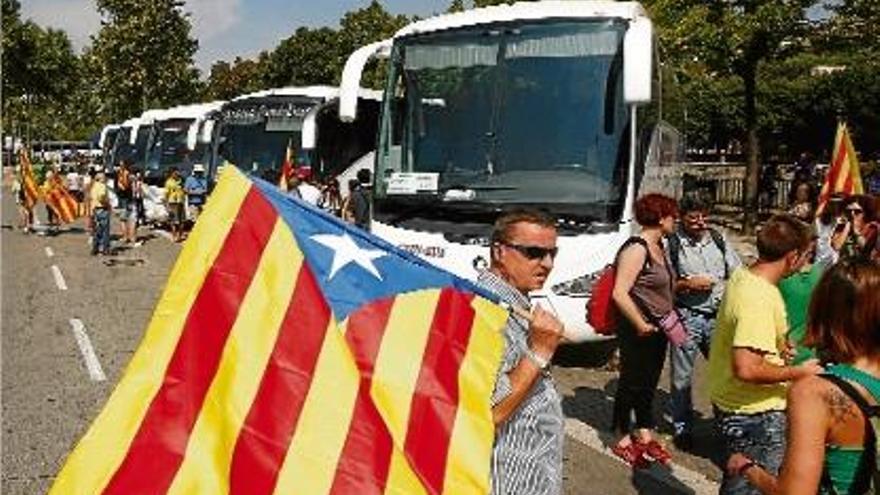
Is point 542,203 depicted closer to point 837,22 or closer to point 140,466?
point 140,466

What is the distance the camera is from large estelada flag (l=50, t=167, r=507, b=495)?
8.38 feet

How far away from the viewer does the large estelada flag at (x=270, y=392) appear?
2555 mm

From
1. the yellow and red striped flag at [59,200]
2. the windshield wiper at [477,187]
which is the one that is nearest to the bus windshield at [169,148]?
the yellow and red striped flag at [59,200]

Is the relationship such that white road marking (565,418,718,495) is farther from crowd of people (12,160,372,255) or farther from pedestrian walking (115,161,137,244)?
pedestrian walking (115,161,137,244)

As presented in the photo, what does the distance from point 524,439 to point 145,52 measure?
55515mm

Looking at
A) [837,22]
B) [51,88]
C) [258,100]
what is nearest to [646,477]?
[258,100]

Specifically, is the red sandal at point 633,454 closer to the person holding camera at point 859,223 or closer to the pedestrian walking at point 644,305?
the pedestrian walking at point 644,305

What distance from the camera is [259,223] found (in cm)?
285

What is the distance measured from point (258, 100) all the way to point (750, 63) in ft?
33.5

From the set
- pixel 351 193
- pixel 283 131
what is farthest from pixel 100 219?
pixel 351 193

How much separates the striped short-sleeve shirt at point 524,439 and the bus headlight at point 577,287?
606cm

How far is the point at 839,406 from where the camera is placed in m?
2.91

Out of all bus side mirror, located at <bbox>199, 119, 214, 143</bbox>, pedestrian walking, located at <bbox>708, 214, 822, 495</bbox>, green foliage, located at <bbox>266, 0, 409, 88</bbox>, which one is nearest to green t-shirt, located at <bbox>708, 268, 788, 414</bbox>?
pedestrian walking, located at <bbox>708, 214, 822, 495</bbox>

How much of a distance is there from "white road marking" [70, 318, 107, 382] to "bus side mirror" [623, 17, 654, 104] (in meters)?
5.12
